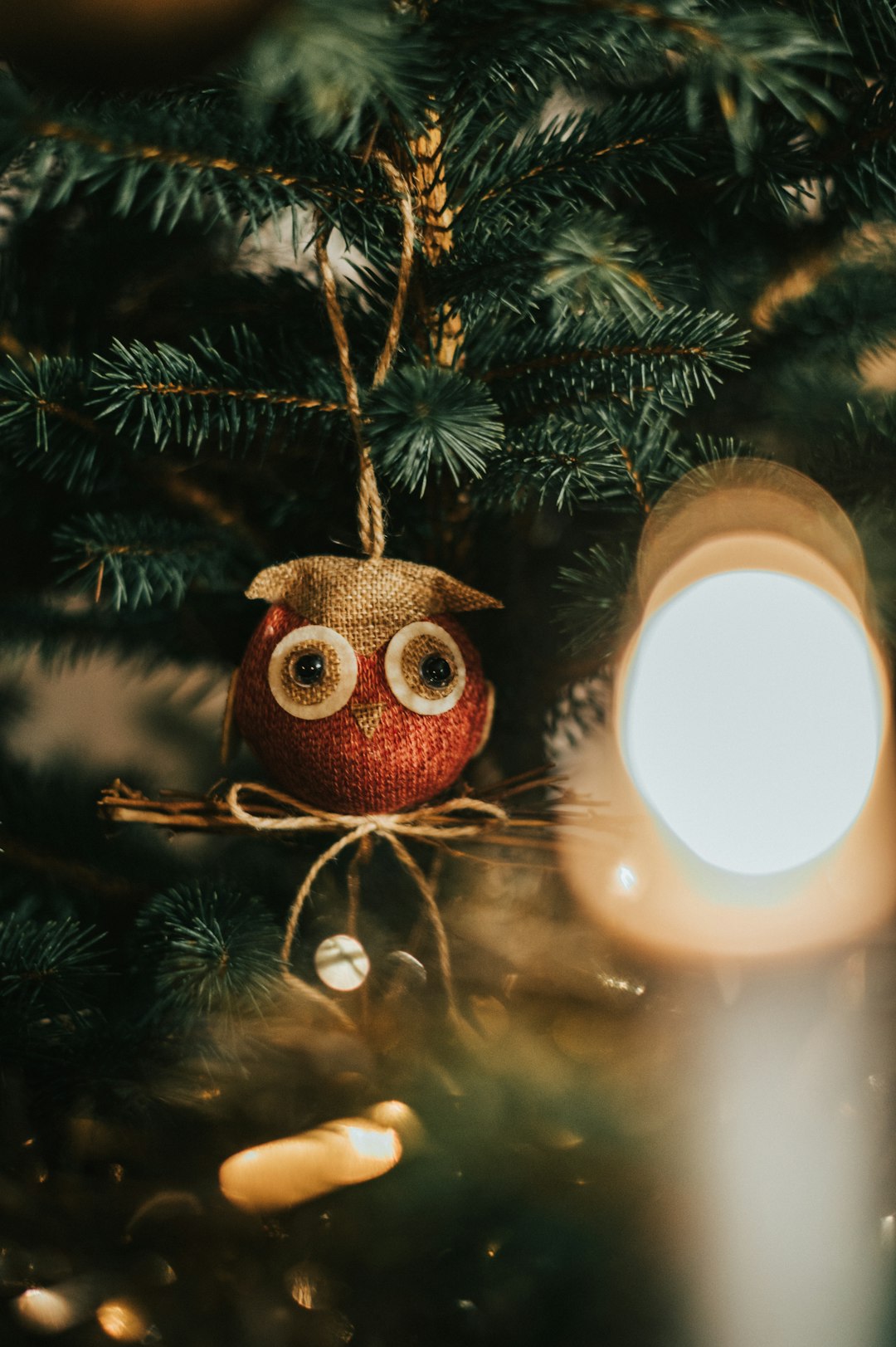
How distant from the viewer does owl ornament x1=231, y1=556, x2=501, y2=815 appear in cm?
40

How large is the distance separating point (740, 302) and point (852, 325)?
2.7 inches

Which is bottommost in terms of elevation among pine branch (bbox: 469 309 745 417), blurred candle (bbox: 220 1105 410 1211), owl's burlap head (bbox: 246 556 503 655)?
blurred candle (bbox: 220 1105 410 1211)

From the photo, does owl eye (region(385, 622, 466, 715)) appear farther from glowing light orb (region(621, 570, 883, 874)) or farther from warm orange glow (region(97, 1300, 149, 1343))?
warm orange glow (region(97, 1300, 149, 1343))

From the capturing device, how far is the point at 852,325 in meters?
0.53

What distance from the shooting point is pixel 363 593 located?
0.41 m

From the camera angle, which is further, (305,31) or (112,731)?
(112,731)

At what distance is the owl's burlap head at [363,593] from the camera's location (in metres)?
0.40

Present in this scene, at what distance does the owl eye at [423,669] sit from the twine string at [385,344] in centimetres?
4

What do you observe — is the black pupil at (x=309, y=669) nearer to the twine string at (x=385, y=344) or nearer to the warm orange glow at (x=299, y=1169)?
the twine string at (x=385, y=344)

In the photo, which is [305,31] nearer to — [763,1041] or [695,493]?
[695,493]

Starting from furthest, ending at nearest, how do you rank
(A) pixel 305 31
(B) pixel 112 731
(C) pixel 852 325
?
(B) pixel 112 731 < (C) pixel 852 325 < (A) pixel 305 31

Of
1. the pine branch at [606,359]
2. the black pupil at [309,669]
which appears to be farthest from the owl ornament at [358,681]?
the pine branch at [606,359]

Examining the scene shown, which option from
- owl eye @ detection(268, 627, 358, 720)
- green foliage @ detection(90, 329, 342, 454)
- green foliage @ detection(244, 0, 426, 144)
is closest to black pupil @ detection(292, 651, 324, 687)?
owl eye @ detection(268, 627, 358, 720)

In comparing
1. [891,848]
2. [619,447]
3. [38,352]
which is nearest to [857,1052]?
[891,848]
